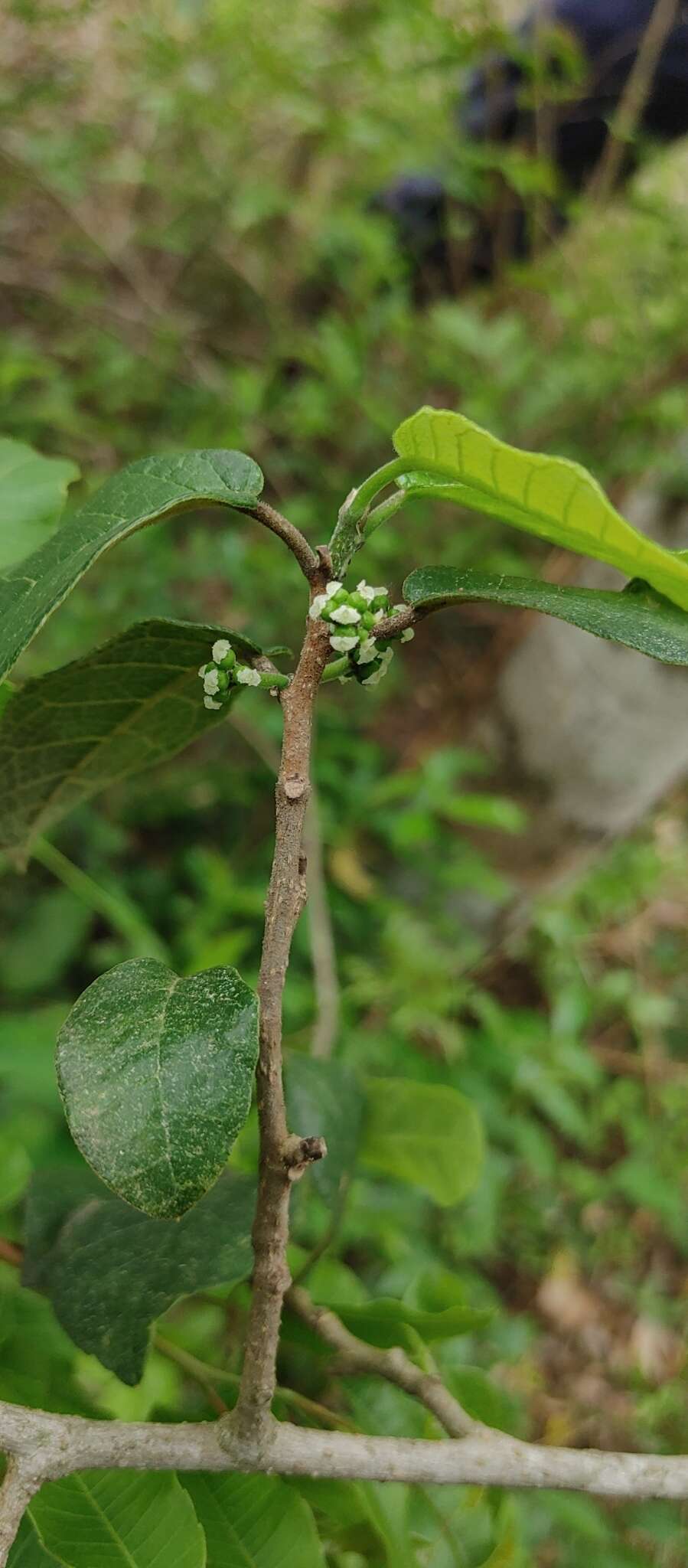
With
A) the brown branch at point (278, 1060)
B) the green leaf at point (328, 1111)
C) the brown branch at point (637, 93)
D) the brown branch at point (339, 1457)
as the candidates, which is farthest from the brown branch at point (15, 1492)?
the brown branch at point (637, 93)

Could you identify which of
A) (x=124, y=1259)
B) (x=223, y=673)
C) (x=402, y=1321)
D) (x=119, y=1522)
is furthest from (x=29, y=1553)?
(x=223, y=673)

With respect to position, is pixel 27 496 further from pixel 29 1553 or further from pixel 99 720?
pixel 29 1553

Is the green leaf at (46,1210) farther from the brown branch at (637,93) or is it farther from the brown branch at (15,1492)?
the brown branch at (637,93)

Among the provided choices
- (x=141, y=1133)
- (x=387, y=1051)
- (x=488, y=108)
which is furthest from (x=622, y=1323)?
(x=488, y=108)

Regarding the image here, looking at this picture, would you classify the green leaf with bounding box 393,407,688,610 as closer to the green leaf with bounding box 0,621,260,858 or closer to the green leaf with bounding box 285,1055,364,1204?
the green leaf with bounding box 0,621,260,858

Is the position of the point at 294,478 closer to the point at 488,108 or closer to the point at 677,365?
the point at 677,365

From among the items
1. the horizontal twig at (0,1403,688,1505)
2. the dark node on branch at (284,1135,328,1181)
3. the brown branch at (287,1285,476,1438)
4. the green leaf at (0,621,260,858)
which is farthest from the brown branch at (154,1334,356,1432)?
the green leaf at (0,621,260,858)
